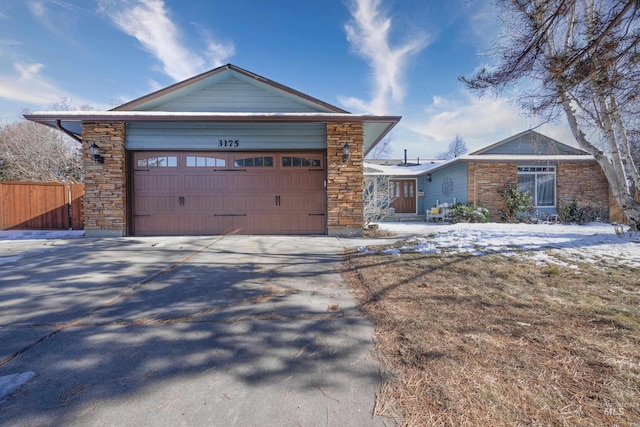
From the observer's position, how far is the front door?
50.2 ft

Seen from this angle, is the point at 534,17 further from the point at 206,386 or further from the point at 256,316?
the point at 206,386

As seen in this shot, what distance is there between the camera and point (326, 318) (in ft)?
7.56

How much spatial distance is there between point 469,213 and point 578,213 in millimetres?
4310

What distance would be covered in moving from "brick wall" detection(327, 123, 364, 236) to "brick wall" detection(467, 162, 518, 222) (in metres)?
6.67

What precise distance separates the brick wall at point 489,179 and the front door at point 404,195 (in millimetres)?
4517

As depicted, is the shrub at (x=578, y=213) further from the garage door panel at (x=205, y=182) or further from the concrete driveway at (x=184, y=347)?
the garage door panel at (x=205, y=182)

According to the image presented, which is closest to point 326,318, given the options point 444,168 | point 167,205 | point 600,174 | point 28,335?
point 28,335

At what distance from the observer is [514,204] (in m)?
10.5

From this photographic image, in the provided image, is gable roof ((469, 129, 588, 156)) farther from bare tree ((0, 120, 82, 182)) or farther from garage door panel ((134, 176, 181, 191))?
→ bare tree ((0, 120, 82, 182))

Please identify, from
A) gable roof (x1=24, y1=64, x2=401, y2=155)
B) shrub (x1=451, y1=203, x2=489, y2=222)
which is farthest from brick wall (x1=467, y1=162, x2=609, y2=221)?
gable roof (x1=24, y1=64, x2=401, y2=155)

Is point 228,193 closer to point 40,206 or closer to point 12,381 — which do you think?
point 12,381

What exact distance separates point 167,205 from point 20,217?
18.8 feet

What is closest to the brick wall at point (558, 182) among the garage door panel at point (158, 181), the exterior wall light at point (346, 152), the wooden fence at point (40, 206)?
the exterior wall light at point (346, 152)

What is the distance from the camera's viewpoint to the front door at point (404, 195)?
15.3m
